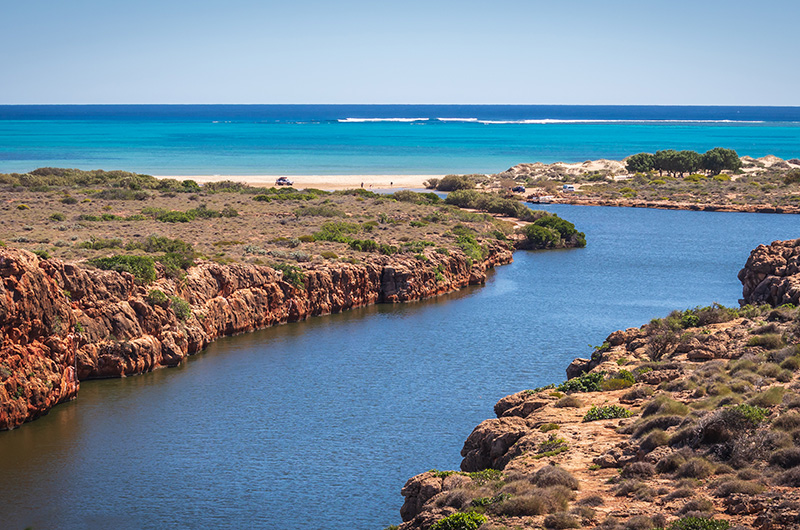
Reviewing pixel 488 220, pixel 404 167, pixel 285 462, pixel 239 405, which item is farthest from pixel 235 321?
pixel 404 167

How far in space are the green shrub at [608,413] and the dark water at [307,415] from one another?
5.85 meters

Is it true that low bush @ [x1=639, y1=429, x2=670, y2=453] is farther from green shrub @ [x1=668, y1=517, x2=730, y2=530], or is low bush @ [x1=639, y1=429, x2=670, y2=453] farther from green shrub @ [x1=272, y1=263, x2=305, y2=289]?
green shrub @ [x1=272, y1=263, x2=305, y2=289]

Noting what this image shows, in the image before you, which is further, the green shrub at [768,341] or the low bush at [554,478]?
the green shrub at [768,341]

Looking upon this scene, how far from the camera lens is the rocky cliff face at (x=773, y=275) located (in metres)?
41.6

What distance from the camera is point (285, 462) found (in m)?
30.3

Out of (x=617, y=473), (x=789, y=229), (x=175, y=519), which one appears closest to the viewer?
(x=617, y=473)

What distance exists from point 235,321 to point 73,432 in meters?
16.5

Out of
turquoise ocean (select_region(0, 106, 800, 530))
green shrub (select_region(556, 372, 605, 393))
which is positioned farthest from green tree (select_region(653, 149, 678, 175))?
green shrub (select_region(556, 372, 605, 393))

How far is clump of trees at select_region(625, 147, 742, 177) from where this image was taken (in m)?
149

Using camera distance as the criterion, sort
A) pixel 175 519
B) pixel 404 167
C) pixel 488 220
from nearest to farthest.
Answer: pixel 175 519
pixel 488 220
pixel 404 167

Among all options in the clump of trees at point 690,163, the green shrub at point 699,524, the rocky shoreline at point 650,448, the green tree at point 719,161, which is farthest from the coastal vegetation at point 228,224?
the green tree at point 719,161

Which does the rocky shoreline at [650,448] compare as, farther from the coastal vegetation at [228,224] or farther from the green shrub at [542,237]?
the green shrub at [542,237]

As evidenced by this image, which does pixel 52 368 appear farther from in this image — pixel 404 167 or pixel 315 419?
pixel 404 167

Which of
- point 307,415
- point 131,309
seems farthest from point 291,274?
point 307,415
